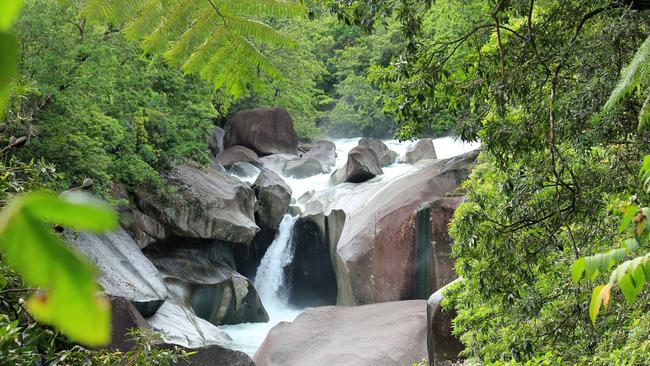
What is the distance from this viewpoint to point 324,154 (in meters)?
26.5

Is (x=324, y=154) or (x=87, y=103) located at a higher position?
(x=324, y=154)

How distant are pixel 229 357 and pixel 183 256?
658 cm

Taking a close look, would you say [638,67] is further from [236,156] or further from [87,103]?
[236,156]

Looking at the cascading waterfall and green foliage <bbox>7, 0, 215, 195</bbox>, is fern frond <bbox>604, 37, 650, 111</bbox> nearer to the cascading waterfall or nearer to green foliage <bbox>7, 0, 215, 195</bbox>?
green foliage <bbox>7, 0, 215, 195</bbox>

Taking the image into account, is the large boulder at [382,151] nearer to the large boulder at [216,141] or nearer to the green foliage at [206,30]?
the large boulder at [216,141]

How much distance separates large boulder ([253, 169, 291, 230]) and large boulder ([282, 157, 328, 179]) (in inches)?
158

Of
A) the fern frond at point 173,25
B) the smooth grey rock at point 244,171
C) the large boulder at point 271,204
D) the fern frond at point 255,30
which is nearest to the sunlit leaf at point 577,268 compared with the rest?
the fern frond at point 255,30

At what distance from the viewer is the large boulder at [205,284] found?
15.4 m

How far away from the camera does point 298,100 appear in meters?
28.1

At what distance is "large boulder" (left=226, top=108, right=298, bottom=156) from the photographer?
2645 centimetres

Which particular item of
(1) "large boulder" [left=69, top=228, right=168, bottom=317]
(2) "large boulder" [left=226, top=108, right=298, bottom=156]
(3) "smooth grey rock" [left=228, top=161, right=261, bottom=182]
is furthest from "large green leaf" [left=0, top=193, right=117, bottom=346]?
(2) "large boulder" [left=226, top=108, right=298, bottom=156]

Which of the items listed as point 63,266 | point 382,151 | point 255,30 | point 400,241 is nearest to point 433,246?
point 400,241

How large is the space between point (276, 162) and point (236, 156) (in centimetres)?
145

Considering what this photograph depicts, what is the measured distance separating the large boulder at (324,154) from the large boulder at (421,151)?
291cm
